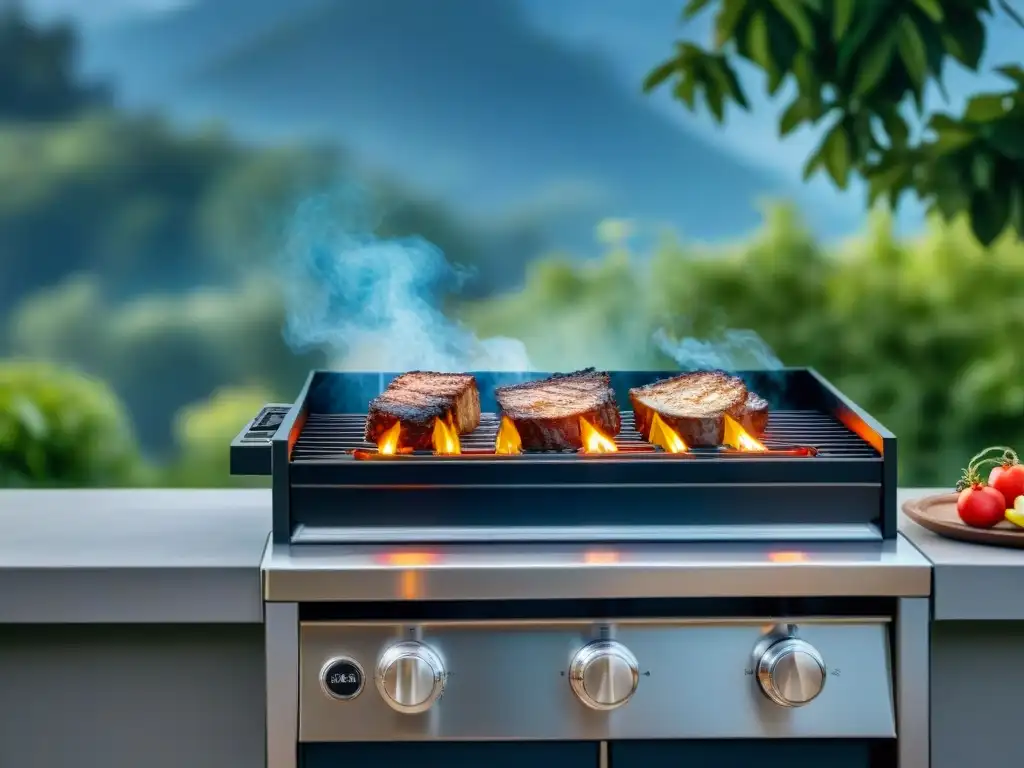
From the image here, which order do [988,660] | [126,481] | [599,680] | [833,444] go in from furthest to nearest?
[126,481] → [833,444] → [988,660] → [599,680]

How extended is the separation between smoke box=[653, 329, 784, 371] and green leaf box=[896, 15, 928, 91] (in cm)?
127

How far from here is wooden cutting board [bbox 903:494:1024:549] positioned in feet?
6.86

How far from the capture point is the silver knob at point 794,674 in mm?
1909

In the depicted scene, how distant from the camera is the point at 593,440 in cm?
223

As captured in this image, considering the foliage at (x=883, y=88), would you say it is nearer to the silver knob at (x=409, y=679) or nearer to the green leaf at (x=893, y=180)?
the green leaf at (x=893, y=180)

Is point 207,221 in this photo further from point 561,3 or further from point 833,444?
point 833,444

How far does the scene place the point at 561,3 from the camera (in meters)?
4.11

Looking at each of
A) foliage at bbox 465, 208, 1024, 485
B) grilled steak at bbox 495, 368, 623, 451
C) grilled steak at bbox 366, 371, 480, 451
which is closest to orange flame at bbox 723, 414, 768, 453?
grilled steak at bbox 495, 368, 623, 451

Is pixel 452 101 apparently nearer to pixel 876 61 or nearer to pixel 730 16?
pixel 730 16

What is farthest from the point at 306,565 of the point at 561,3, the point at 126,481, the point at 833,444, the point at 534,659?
the point at 561,3

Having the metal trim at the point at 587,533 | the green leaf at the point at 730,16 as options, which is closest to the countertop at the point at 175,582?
the metal trim at the point at 587,533

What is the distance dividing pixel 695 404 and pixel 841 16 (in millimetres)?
1497

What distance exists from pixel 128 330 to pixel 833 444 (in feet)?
8.83

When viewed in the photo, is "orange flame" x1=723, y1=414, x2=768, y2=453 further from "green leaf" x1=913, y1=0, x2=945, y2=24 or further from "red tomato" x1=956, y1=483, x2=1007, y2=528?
"green leaf" x1=913, y1=0, x2=945, y2=24
